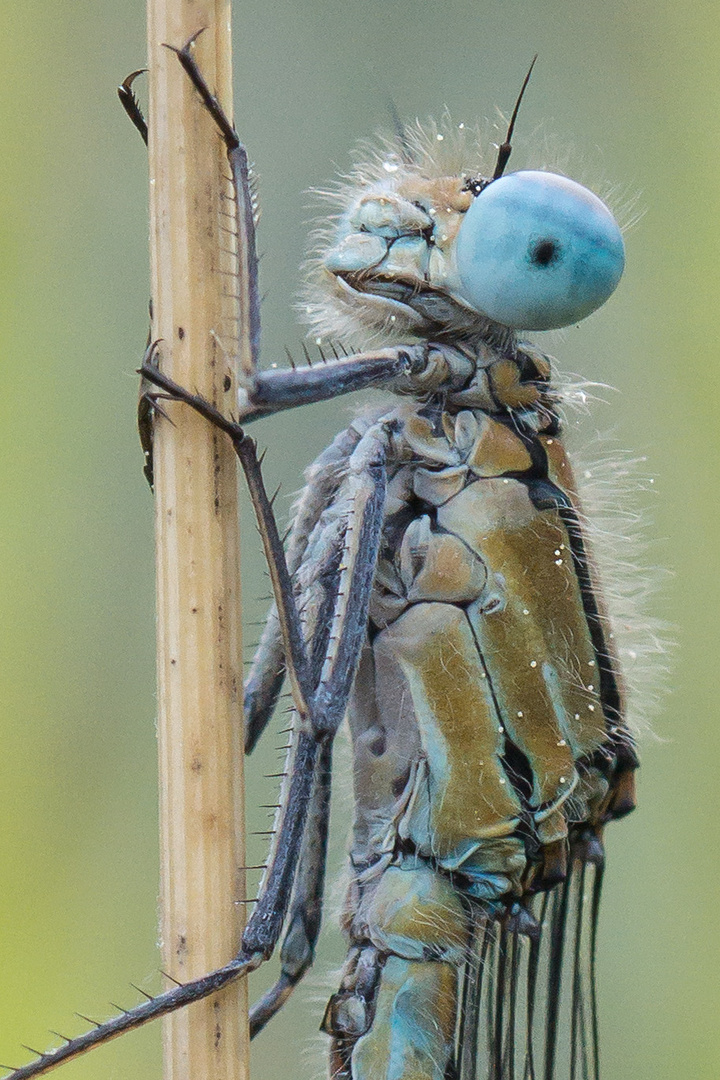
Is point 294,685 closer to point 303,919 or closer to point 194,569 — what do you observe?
point 194,569

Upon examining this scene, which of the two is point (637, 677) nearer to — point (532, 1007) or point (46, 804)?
point (532, 1007)

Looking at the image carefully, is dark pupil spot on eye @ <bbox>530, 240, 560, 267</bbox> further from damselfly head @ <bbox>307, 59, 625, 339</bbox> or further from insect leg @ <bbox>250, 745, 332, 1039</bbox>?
insect leg @ <bbox>250, 745, 332, 1039</bbox>

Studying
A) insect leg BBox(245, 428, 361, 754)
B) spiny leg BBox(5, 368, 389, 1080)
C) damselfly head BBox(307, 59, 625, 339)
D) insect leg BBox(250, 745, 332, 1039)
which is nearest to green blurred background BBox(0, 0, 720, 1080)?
insect leg BBox(250, 745, 332, 1039)

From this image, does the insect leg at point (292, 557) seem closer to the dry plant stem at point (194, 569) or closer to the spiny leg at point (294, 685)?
the spiny leg at point (294, 685)

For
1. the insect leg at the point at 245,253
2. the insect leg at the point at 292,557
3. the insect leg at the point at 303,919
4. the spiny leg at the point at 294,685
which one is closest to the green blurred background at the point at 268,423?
the insect leg at the point at 303,919

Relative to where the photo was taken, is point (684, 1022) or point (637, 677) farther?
point (684, 1022)

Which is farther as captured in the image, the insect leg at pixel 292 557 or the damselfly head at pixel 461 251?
the insect leg at pixel 292 557

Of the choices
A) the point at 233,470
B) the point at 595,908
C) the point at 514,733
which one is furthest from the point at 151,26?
the point at 595,908
